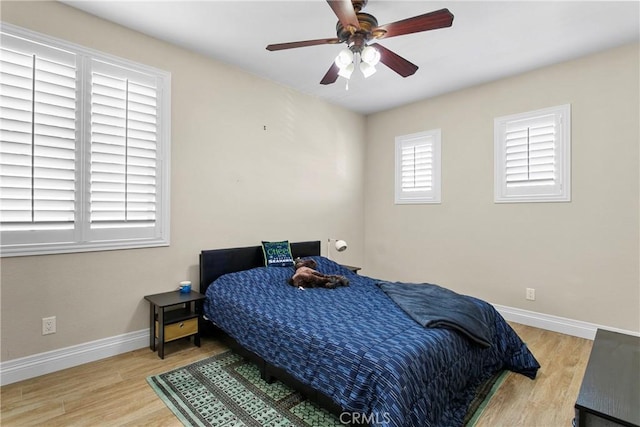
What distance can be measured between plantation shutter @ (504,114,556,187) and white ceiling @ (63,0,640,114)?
62 centimetres

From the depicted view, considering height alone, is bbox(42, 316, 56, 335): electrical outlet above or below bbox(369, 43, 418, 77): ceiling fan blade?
below

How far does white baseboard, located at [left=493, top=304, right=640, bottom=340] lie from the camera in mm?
3078

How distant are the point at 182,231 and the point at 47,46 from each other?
1753mm

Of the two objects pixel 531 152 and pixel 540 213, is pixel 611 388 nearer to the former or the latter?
pixel 540 213

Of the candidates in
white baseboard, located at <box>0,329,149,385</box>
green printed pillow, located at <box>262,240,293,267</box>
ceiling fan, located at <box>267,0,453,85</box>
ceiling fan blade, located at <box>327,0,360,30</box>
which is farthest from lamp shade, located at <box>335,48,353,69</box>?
white baseboard, located at <box>0,329,149,385</box>

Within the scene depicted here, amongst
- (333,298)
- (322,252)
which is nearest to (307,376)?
(333,298)

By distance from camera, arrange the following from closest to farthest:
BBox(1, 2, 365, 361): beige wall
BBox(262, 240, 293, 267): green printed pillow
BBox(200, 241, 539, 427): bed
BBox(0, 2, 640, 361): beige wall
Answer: BBox(200, 241, 539, 427): bed < BBox(1, 2, 365, 361): beige wall < BBox(0, 2, 640, 361): beige wall < BBox(262, 240, 293, 267): green printed pillow

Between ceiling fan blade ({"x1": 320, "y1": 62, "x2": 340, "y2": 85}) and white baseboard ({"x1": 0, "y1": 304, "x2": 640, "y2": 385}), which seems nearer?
white baseboard ({"x1": 0, "y1": 304, "x2": 640, "y2": 385})

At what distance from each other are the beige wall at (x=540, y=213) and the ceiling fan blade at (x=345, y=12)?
2615 millimetres

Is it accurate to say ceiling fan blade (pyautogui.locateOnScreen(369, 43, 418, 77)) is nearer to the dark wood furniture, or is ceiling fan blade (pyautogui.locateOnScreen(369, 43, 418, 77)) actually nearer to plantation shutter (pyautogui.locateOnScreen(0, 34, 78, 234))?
the dark wood furniture

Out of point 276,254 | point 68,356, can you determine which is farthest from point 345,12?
point 68,356

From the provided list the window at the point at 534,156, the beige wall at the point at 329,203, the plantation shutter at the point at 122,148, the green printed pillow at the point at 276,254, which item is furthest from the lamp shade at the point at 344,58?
the window at the point at 534,156

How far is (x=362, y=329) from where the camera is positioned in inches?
75.5

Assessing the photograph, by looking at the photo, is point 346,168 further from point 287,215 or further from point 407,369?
point 407,369
